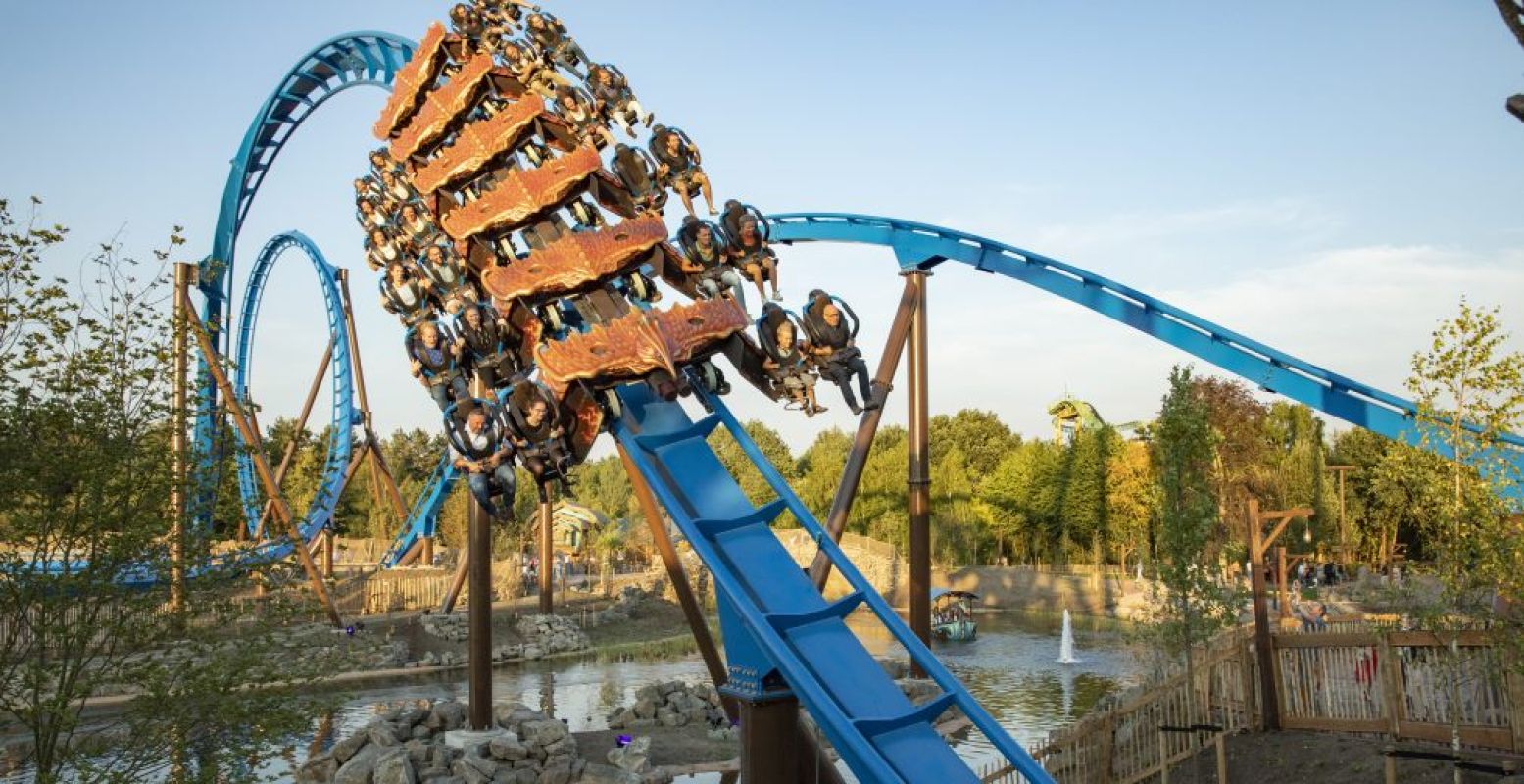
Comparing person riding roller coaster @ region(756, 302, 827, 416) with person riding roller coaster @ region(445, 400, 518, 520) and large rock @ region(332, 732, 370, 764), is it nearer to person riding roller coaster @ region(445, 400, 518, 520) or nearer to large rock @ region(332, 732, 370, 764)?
person riding roller coaster @ region(445, 400, 518, 520)

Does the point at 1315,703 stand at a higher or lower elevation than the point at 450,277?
lower

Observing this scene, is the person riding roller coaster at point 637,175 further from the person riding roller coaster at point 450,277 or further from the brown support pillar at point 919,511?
the brown support pillar at point 919,511

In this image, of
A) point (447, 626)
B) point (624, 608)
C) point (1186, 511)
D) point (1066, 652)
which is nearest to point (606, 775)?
point (1186, 511)

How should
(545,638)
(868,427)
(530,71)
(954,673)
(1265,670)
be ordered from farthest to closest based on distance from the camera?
(545,638), (954,673), (868,427), (1265,670), (530,71)

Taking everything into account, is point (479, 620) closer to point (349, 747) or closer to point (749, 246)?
point (349, 747)

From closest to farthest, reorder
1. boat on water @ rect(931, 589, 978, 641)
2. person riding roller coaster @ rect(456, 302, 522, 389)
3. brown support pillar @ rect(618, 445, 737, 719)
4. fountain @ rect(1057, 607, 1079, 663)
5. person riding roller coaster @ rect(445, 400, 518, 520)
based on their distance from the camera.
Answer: person riding roller coaster @ rect(445, 400, 518, 520) → person riding roller coaster @ rect(456, 302, 522, 389) → brown support pillar @ rect(618, 445, 737, 719) → fountain @ rect(1057, 607, 1079, 663) → boat on water @ rect(931, 589, 978, 641)

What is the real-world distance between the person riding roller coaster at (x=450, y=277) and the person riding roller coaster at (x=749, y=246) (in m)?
2.12

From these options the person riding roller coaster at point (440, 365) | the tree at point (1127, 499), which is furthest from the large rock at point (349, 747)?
the tree at point (1127, 499)

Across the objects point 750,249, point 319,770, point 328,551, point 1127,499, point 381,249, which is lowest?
point 319,770

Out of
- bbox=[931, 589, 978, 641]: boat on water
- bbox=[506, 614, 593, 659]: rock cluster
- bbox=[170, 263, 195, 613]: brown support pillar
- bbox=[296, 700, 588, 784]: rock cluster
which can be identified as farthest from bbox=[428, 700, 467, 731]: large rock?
bbox=[931, 589, 978, 641]: boat on water

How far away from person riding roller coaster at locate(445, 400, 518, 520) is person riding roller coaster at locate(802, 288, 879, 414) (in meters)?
2.27

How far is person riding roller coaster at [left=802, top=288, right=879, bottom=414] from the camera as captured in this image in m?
8.19

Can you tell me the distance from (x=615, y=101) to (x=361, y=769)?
714cm

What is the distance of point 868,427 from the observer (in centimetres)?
1380
